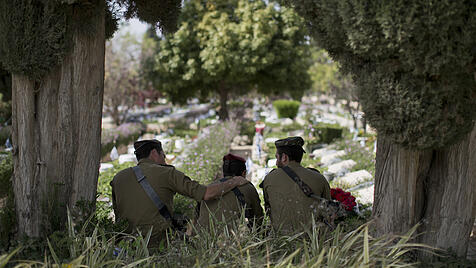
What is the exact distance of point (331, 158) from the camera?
11.5 meters

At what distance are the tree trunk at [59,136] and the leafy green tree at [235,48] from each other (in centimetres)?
1491

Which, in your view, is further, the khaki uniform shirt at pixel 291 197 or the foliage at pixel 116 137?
the foliage at pixel 116 137

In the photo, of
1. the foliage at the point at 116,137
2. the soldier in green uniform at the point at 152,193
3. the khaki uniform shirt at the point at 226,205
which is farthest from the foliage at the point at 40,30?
the foliage at the point at 116,137

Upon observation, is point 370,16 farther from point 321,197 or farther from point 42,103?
point 42,103

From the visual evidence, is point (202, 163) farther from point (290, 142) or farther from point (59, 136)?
point (59, 136)

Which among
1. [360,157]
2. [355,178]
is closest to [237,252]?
[355,178]

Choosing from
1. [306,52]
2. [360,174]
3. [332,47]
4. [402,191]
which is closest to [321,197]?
[402,191]

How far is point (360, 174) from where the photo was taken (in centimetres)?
869

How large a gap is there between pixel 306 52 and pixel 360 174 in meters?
13.6

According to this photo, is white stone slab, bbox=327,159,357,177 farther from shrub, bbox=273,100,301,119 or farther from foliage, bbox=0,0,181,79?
shrub, bbox=273,100,301,119

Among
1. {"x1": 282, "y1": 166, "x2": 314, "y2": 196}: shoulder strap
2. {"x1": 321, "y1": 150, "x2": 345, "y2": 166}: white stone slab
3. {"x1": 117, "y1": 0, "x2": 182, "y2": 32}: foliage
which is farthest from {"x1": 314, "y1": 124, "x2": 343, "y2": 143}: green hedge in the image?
{"x1": 282, "y1": 166, "x2": 314, "y2": 196}: shoulder strap

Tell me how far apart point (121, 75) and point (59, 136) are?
19228mm

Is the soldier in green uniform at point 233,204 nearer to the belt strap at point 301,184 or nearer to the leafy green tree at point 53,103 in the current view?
the belt strap at point 301,184

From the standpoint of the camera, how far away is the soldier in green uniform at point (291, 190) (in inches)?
160
